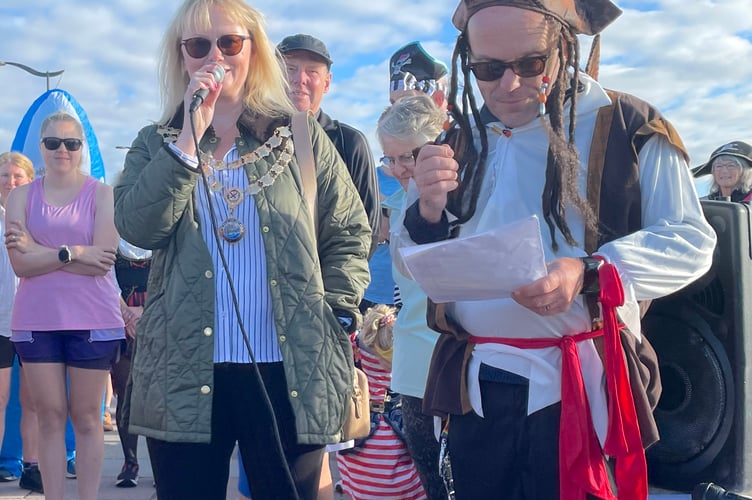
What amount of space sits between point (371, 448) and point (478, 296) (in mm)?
1980

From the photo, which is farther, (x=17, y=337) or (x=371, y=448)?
(x=17, y=337)

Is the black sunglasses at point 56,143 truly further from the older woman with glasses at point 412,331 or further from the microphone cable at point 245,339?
the microphone cable at point 245,339

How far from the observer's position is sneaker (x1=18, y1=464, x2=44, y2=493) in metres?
4.99

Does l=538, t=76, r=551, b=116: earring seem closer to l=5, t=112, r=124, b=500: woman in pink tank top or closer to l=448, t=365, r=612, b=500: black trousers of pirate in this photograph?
l=448, t=365, r=612, b=500: black trousers of pirate

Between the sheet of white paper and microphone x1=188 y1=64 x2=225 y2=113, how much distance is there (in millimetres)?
850

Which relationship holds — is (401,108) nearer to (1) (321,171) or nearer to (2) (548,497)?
(1) (321,171)

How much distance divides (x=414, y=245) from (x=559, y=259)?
40 cm

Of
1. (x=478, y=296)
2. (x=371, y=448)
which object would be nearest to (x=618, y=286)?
(x=478, y=296)

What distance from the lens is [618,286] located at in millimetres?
1671

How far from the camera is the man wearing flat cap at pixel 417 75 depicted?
414 centimetres

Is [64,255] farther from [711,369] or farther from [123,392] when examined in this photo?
[711,369]

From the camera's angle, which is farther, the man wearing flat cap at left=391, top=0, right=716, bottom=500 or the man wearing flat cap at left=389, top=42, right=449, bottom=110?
the man wearing flat cap at left=389, top=42, right=449, bottom=110

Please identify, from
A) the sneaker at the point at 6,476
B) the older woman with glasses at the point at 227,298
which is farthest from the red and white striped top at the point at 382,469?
the sneaker at the point at 6,476

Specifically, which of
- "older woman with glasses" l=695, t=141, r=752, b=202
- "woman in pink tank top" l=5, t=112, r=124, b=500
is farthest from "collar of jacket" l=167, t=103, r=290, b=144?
"older woman with glasses" l=695, t=141, r=752, b=202
